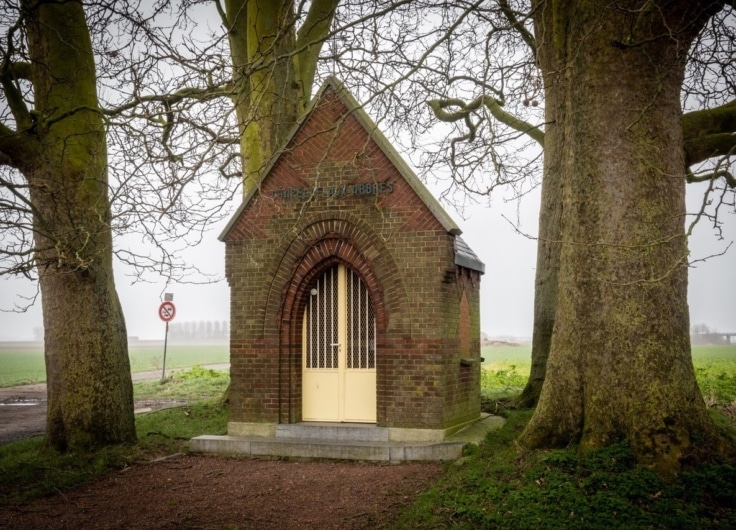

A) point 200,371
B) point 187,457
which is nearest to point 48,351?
point 187,457

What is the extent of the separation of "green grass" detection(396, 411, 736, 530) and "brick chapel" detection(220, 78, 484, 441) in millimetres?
3617

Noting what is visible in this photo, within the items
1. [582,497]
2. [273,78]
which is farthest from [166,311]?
[582,497]

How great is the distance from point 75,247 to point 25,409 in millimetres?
10604

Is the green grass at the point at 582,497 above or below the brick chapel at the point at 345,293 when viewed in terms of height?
below

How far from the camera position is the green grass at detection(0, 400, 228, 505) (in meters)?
9.92

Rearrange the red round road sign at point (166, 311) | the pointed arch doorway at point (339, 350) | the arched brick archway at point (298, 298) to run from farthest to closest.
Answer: the red round road sign at point (166, 311), the pointed arch doorway at point (339, 350), the arched brick archway at point (298, 298)

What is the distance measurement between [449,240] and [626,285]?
4.21 meters

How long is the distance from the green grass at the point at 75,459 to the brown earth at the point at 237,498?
273 millimetres

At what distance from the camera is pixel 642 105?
8031 mm

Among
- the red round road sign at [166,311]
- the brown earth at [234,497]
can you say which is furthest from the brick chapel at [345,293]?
the red round road sign at [166,311]

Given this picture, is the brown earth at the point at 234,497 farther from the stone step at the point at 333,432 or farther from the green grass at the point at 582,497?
the green grass at the point at 582,497

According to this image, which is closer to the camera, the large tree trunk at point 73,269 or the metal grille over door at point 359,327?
the large tree trunk at point 73,269

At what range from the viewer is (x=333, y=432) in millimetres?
11852

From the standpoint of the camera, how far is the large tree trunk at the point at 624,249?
7527 millimetres
